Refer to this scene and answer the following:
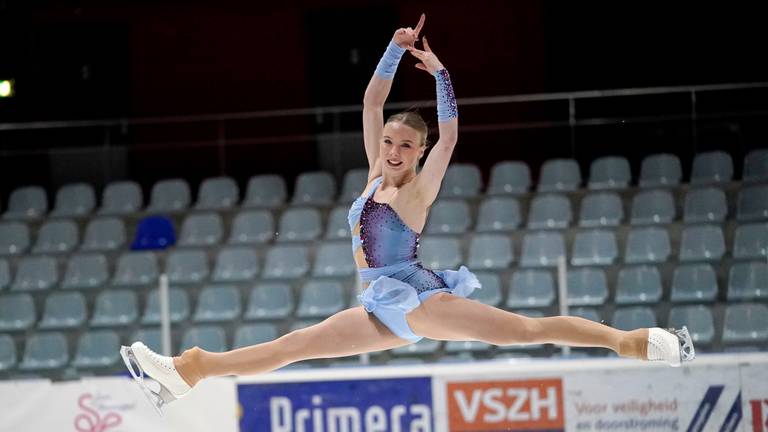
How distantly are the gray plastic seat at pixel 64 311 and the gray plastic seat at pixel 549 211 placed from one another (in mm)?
3502

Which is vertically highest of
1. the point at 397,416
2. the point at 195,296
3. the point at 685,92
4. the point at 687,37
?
the point at 687,37

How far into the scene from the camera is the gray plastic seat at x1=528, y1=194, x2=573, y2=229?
29.7 feet

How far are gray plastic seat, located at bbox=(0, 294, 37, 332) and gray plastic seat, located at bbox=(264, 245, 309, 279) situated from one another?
1.83 meters

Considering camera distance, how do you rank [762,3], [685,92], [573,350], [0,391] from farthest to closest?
[762,3] < [685,92] < [573,350] < [0,391]

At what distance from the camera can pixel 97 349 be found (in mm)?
8570

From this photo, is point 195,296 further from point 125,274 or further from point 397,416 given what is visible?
point 397,416

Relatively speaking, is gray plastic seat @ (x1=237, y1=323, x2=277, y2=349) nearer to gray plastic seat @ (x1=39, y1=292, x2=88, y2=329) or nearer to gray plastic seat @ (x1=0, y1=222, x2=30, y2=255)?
gray plastic seat @ (x1=39, y1=292, x2=88, y2=329)

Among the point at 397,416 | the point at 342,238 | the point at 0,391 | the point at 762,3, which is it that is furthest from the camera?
the point at 762,3

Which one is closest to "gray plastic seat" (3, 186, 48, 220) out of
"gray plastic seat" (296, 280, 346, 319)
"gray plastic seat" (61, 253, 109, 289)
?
"gray plastic seat" (61, 253, 109, 289)

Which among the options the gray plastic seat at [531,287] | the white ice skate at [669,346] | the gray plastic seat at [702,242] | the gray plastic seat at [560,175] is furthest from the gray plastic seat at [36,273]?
the white ice skate at [669,346]

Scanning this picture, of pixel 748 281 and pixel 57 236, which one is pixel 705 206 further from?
pixel 57 236

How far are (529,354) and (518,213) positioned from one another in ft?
5.31

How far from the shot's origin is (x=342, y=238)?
29.8 feet

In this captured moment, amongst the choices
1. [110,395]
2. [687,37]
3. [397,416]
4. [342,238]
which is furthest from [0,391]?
[687,37]
